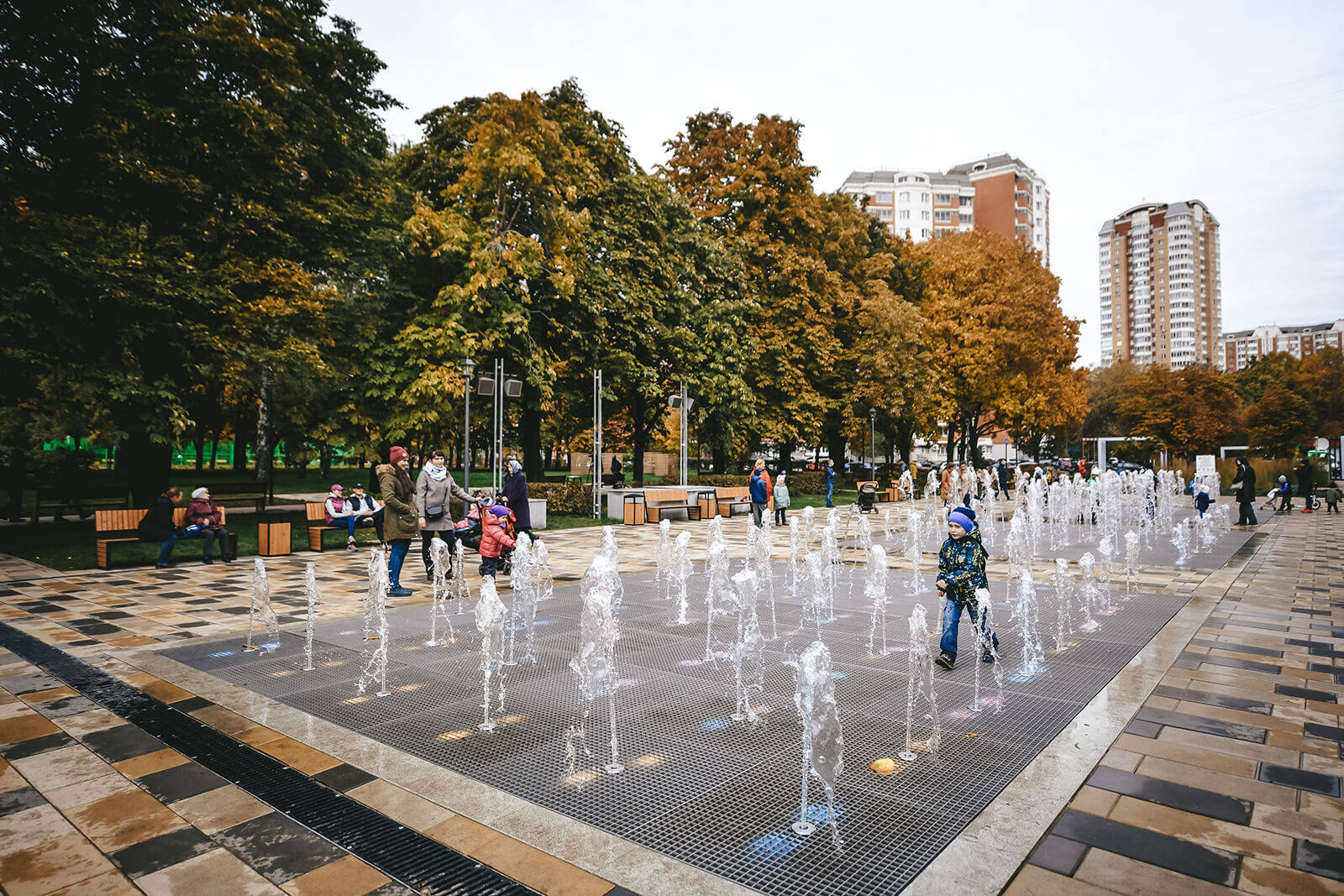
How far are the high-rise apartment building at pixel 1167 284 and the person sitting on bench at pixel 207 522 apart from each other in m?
163

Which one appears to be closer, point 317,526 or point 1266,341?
point 317,526

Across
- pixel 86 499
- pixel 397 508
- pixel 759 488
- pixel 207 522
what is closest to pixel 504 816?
pixel 397 508

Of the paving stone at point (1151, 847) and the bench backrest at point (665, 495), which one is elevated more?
the bench backrest at point (665, 495)

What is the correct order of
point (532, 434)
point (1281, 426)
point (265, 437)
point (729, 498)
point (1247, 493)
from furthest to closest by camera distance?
point (1281, 426) < point (265, 437) < point (729, 498) < point (532, 434) < point (1247, 493)

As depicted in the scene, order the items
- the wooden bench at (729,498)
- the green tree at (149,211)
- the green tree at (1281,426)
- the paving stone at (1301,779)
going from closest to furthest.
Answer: the paving stone at (1301,779) < the green tree at (149,211) < the wooden bench at (729,498) < the green tree at (1281,426)

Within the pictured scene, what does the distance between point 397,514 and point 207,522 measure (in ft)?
18.6

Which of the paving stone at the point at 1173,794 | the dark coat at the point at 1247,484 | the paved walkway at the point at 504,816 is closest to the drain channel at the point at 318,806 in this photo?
the paved walkway at the point at 504,816

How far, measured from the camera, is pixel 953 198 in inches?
3718

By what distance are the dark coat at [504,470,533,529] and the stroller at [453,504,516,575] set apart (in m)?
0.16

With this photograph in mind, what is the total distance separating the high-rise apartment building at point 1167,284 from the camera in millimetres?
142000

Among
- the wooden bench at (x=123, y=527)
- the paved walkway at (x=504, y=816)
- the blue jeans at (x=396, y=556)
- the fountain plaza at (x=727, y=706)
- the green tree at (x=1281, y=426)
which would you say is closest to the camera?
the paved walkway at (x=504, y=816)

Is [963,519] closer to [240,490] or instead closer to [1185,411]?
[240,490]

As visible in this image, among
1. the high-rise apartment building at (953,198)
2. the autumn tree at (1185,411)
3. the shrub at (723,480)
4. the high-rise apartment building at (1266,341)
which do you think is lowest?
the shrub at (723,480)

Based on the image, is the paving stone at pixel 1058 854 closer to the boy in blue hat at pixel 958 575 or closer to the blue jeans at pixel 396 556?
the boy in blue hat at pixel 958 575
